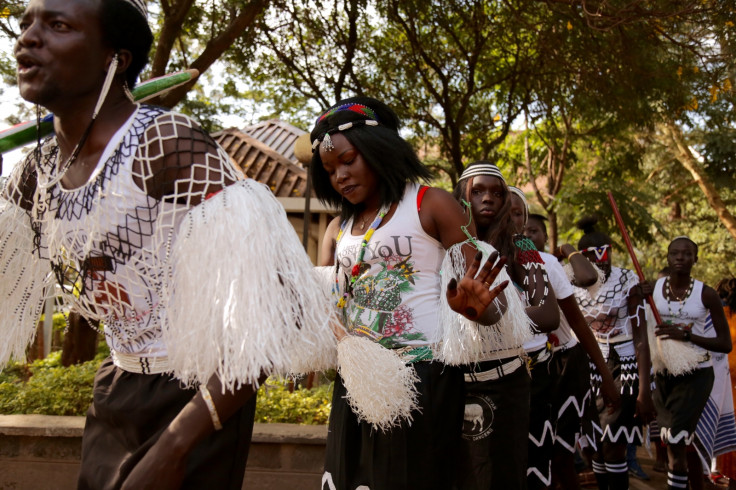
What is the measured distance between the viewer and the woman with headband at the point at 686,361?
6.02 metres

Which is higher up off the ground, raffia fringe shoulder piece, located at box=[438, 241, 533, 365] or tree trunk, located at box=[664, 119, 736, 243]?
tree trunk, located at box=[664, 119, 736, 243]

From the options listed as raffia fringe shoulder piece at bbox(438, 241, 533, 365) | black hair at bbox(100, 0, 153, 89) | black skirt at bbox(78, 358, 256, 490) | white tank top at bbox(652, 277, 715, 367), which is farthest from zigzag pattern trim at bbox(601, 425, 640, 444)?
black hair at bbox(100, 0, 153, 89)

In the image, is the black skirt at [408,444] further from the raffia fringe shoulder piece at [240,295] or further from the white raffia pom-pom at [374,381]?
the raffia fringe shoulder piece at [240,295]

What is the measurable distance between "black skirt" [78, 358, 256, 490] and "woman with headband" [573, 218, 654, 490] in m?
4.33

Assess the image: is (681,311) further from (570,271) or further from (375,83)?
(375,83)

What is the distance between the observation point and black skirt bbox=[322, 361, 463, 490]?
8.79 feet

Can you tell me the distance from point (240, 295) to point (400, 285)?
4.25ft

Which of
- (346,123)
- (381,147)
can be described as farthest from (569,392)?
(346,123)

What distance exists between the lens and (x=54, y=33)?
1.80 m

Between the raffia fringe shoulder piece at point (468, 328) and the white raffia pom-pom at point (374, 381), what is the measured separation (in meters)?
0.22

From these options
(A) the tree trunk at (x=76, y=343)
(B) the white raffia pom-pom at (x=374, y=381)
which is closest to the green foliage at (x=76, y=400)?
(A) the tree trunk at (x=76, y=343)

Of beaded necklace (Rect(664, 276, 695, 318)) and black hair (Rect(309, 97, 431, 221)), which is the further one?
beaded necklace (Rect(664, 276, 695, 318))

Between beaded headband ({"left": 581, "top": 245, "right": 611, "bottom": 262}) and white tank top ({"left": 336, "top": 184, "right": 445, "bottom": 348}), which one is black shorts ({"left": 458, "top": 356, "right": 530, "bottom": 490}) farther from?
beaded headband ({"left": 581, "top": 245, "right": 611, "bottom": 262})

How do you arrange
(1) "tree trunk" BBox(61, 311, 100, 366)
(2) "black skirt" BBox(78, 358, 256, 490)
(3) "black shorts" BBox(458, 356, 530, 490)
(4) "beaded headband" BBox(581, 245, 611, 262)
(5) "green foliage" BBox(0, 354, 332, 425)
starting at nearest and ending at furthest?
1. (2) "black skirt" BBox(78, 358, 256, 490)
2. (3) "black shorts" BBox(458, 356, 530, 490)
3. (5) "green foliage" BBox(0, 354, 332, 425)
4. (4) "beaded headband" BBox(581, 245, 611, 262)
5. (1) "tree trunk" BBox(61, 311, 100, 366)
